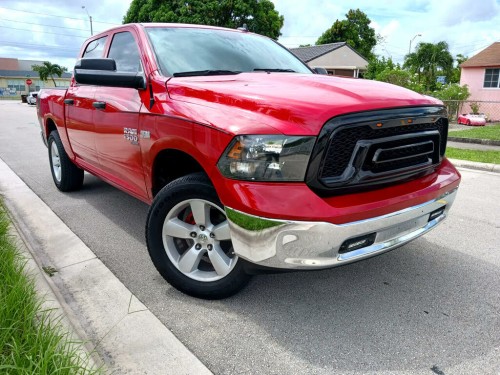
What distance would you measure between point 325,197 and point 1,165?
22.4 ft

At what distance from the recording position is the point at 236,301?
276 centimetres

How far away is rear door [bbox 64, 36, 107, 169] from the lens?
3969mm

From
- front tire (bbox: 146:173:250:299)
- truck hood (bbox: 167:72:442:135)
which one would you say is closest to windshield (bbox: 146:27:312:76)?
truck hood (bbox: 167:72:442:135)

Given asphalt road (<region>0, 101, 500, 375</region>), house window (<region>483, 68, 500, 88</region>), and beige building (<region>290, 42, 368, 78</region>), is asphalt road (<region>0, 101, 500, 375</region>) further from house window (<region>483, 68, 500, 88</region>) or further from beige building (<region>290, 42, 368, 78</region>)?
beige building (<region>290, 42, 368, 78</region>)

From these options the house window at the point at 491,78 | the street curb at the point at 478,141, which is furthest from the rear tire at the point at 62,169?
the house window at the point at 491,78

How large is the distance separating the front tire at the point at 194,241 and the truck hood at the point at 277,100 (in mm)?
447

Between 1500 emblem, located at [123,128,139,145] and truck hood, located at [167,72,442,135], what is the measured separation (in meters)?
0.51

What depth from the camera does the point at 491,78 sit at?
26.0 meters

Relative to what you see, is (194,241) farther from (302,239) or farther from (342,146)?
(342,146)

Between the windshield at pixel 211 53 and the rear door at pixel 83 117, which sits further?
the rear door at pixel 83 117

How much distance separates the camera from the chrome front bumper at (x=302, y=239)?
2098 mm

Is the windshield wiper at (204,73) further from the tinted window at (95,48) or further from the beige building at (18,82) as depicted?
the beige building at (18,82)

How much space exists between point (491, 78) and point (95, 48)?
2781cm

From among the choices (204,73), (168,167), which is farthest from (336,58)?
(168,167)
